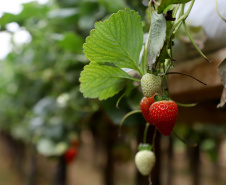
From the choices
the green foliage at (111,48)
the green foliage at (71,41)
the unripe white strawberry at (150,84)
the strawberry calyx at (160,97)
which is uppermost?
the green foliage at (71,41)

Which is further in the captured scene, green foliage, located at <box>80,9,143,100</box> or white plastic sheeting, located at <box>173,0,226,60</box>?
white plastic sheeting, located at <box>173,0,226,60</box>

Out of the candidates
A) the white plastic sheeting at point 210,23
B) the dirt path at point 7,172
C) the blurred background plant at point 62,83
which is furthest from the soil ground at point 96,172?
the white plastic sheeting at point 210,23

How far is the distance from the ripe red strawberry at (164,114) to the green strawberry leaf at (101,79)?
6 cm

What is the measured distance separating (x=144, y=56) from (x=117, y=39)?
0.04m

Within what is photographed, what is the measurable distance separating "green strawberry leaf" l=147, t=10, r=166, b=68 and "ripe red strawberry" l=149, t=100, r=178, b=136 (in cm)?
4

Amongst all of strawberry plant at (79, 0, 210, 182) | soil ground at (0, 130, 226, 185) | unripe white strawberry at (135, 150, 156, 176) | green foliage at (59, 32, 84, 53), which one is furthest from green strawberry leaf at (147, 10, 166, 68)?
soil ground at (0, 130, 226, 185)

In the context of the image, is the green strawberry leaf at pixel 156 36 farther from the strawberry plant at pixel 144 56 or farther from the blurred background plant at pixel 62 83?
the blurred background plant at pixel 62 83

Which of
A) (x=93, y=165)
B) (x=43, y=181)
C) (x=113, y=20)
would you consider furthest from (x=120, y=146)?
(x=93, y=165)

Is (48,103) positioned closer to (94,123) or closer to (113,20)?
(94,123)

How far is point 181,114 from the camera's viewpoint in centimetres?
88

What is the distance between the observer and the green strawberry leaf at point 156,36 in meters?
0.24

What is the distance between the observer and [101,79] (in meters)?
0.30

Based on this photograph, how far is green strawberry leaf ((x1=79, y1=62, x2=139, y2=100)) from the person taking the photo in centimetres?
29

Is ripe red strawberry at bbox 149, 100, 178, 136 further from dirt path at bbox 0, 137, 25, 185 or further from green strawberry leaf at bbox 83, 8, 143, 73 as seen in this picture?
dirt path at bbox 0, 137, 25, 185
